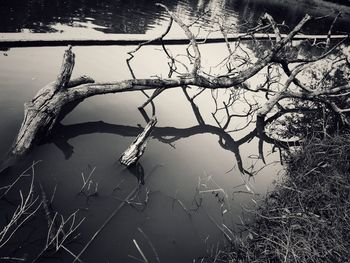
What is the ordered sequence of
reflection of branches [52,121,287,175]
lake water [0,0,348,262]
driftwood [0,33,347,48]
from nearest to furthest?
lake water [0,0,348,262]
reflection of branches [52,121,287,175]
driftwood [0,33,347,48]

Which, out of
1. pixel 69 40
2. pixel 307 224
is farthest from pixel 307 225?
pixel 69 40

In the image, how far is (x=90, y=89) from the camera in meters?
3.64

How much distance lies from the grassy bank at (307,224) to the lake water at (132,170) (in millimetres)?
272

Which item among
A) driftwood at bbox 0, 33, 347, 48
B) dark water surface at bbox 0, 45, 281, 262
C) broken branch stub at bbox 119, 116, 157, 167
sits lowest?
dark water surface at bbox 0, 45, 281, 262

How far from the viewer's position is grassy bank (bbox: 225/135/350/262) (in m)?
2.50

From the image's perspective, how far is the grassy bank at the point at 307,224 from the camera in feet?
8.21

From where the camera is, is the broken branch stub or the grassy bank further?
the broken branch stub

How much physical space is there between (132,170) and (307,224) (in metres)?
1.88

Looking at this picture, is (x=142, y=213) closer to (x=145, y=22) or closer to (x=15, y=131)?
(x=15, y=131)

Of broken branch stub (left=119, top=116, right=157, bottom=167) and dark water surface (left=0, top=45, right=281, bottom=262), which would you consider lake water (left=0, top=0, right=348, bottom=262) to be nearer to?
dark water surface (left=0, top=45, right=281, bottom=262)

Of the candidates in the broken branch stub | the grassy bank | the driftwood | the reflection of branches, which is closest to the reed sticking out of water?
the grassy bank

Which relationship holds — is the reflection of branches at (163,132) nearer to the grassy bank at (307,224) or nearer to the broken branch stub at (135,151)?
the broken branch stub at (135,151)

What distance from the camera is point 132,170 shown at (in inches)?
137

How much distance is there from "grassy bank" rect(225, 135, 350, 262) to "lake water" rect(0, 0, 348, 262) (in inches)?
10.7
